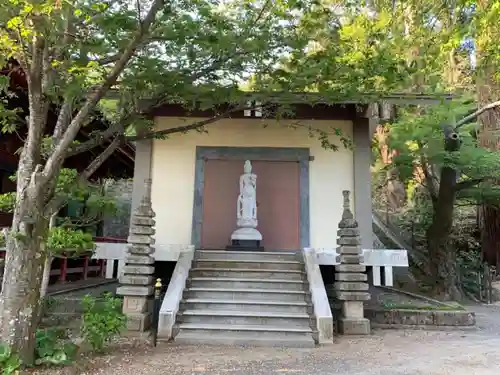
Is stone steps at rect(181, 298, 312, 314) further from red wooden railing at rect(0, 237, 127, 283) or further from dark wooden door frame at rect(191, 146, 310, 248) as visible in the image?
red wooden railing at rect(0, 237, 127, 283)

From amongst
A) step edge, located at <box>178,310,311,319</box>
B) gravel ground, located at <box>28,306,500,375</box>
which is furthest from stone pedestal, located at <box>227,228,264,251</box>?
gravel ground, located at <box>28,306,500,375</box>

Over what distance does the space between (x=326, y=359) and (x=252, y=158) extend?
212 inches

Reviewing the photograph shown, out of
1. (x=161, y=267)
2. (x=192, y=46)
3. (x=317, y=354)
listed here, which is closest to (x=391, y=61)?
(x=192, y=46)

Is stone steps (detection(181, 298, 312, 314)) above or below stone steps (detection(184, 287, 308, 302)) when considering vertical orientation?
below

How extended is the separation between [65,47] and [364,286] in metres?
5.73

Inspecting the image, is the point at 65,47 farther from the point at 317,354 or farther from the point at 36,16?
the point at 317,354

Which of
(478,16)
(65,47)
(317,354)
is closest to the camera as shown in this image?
(65,47)

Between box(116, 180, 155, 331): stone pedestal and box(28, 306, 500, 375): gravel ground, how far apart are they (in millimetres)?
776

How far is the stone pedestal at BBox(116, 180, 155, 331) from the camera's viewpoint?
6.70m

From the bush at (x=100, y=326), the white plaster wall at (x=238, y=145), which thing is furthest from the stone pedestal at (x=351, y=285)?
the bush at (x=100, y=326)

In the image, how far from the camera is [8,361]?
4375 millimetres

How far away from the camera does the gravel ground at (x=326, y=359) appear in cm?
489

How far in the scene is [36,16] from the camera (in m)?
4.41

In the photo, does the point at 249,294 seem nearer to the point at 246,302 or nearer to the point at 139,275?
the point at 246,302
